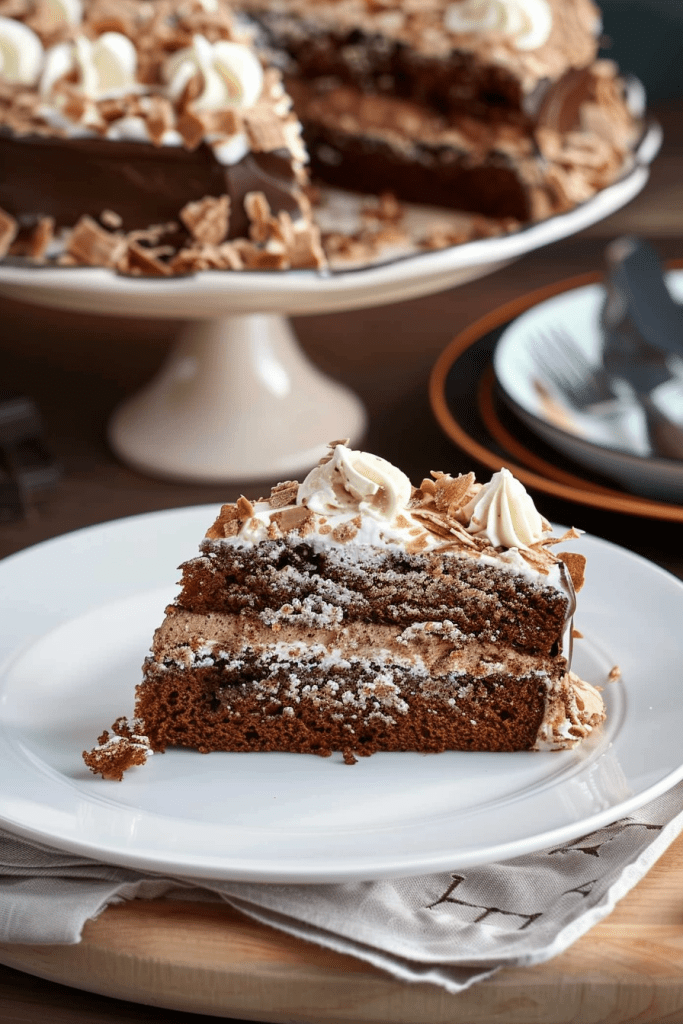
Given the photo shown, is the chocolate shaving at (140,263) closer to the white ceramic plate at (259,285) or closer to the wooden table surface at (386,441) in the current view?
the white ceramic plate at (259,285)

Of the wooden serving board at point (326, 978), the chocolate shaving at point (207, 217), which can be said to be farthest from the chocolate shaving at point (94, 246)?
the wooden serving board at point (326, 978)

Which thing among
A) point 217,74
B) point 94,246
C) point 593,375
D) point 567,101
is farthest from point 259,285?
point 567,101

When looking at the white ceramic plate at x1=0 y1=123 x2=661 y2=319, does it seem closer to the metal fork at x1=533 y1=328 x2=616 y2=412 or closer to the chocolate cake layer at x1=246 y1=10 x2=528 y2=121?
the metal fork at x1=533 y1=328 x2=616 y2=412

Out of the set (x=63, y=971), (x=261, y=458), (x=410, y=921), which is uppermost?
(x=410, y=921)

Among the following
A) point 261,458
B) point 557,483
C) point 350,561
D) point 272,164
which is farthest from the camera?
point 261,458

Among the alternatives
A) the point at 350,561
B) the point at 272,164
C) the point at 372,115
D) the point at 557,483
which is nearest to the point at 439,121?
the point at 372,115

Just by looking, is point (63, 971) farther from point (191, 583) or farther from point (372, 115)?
point (372, 115)

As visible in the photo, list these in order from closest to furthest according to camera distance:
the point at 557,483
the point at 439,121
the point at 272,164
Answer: the point at 557,483
the point at 272,164
the point at 439,121

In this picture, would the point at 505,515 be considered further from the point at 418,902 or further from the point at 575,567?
the point at 418,902
